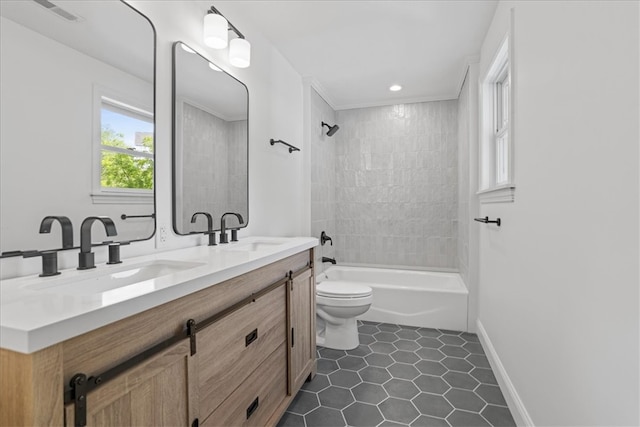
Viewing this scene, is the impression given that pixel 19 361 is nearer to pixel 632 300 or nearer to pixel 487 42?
pixel 632 300

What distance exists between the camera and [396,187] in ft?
13.1

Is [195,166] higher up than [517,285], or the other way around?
[195,166]

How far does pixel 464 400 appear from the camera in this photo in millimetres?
1916

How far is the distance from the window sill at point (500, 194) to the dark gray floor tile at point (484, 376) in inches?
44.9

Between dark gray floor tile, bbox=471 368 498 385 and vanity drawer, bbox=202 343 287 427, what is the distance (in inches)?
50.9

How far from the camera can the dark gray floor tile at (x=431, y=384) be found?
2.03 m

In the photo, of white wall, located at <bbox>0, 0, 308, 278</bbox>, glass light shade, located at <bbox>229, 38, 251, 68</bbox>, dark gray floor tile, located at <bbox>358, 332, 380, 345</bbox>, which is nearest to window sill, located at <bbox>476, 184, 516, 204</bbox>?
dark gray floor tile, located at <bbox>358, 332, 380, 345</bbox>

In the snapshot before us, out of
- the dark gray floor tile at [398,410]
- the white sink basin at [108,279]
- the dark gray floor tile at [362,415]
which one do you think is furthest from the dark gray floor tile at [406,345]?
the white sink basin at [108,279]

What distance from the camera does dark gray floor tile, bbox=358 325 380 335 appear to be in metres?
2.99

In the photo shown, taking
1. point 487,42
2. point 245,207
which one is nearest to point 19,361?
point 245,207

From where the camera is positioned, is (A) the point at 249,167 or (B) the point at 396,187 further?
(B) the point at 396,187

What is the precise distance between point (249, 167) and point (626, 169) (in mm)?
1940

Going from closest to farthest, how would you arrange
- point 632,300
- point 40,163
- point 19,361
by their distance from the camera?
point 19,361 → point 632,300 → point 40,163

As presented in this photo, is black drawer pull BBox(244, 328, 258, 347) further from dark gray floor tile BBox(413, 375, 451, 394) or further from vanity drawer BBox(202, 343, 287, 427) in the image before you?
dark gray floor tile BBox(413, 375, 451, 394)
